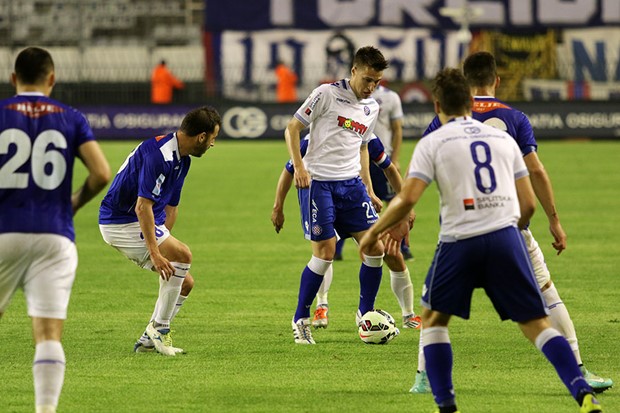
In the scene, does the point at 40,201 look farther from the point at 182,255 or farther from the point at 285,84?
the point at 285,84

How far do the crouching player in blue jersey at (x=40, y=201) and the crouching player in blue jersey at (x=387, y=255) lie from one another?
3691 mm

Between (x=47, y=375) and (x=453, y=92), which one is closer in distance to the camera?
(x=47, y=375)

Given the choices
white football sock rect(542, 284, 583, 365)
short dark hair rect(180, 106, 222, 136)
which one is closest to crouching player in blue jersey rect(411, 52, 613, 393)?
white football sock rect(542, 284, 583, 365)

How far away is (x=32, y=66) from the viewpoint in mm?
6375

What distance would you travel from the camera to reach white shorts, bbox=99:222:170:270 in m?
9.20

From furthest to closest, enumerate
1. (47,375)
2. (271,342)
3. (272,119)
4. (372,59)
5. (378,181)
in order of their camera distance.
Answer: (272,119), (378,181), (271,342), (372,59), (47,375)

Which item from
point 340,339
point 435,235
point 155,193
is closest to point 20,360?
point 155,193

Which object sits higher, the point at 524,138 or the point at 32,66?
the point at 32,66

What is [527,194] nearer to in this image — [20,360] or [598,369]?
[598,369]

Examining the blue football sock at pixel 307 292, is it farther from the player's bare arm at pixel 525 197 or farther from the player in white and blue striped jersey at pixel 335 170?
the player's bare arm at pixel 525 197

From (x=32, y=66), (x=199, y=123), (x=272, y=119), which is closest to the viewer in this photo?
(x=32, y=66)

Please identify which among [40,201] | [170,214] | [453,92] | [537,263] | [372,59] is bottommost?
[537,263]

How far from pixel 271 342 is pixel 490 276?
342 cm

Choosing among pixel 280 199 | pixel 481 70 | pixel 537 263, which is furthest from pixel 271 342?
pixel 481 70
